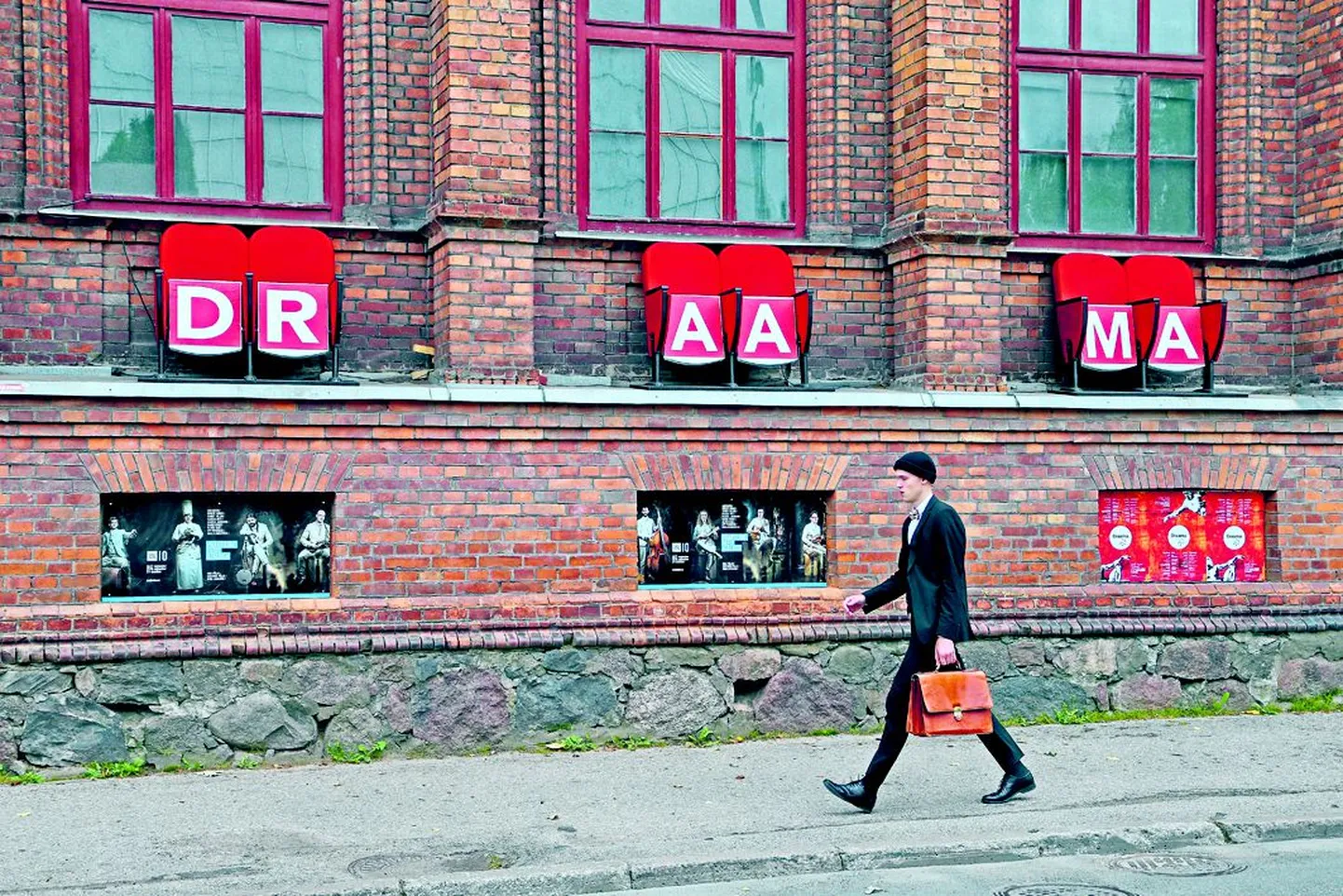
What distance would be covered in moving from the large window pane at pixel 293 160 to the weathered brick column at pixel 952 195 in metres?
4.05

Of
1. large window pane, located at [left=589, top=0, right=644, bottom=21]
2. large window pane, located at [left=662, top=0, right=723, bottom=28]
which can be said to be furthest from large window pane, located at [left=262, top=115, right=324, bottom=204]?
large window pane, located at [left=662, top=0, right=723, bottom=28]

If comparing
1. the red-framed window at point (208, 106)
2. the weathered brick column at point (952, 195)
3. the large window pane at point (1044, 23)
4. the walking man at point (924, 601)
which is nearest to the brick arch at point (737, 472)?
the weathered brick column at point (952, 195)

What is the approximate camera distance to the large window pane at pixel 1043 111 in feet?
40.2

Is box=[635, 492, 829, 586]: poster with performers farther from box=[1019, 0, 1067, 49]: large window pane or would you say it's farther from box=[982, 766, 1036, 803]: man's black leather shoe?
box=[1019, 0, 1067, 49]: large window pane

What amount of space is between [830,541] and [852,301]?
1876 mm

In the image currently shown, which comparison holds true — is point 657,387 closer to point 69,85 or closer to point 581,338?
point 581,338

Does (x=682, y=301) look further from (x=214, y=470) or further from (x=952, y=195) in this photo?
(x=214, y=470)

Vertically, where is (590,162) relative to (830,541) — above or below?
above

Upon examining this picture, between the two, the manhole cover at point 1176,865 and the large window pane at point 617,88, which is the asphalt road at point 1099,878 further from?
the large window pane at point 617,88

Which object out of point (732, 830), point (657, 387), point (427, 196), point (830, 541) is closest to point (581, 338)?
point (657, 387)

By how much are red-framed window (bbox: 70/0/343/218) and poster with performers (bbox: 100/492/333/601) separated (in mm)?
2047

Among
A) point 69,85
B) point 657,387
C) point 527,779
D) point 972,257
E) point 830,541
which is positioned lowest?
point 527,779

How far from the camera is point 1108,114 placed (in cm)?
1245

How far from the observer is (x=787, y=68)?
1191cm
